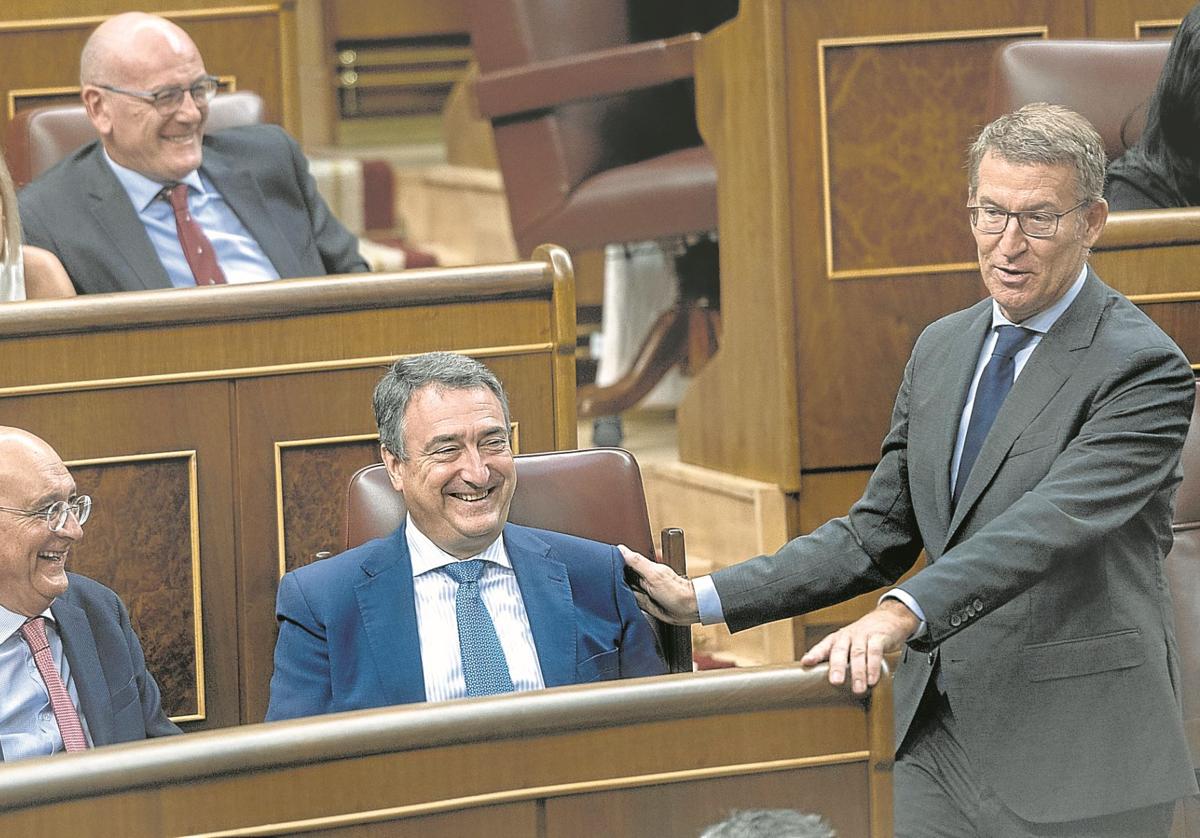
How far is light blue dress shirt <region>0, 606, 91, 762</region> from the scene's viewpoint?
1752mm

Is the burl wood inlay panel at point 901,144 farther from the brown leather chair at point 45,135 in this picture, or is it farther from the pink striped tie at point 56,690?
the pink striped tie at point 56,690

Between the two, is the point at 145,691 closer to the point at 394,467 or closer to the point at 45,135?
the point at 394,467

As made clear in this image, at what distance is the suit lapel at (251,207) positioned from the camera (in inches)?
110

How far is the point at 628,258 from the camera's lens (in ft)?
12.2

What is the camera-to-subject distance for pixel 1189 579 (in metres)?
1.89

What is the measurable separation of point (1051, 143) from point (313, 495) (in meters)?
1.09

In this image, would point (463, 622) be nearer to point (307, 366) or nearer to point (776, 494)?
point (307, 366)

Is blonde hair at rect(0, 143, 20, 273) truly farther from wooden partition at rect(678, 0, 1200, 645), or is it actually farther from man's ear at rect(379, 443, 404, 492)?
wooden partition at rect(678, 0, 1200, 645)

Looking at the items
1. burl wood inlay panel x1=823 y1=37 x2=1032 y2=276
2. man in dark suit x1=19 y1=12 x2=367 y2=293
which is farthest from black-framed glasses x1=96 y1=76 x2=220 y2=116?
burl wood inlay panel x1=823 y1=37 x2=1032 y2=276

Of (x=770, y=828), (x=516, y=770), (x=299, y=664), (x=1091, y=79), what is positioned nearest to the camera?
(x=770, y=828)

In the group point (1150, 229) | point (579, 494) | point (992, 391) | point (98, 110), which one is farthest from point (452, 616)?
point (98, 110)

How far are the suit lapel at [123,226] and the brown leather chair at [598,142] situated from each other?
3.13ft

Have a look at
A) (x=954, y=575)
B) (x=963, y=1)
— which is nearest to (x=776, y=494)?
(x=963, y=1)

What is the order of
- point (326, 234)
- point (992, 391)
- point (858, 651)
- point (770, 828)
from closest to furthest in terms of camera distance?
1. point (770, 828)
2. point (858, 651)
3. point (992, 391)
4. point (326, 234)
